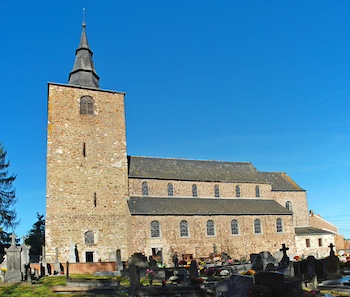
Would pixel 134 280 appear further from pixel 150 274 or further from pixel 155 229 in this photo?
pixel 155 229

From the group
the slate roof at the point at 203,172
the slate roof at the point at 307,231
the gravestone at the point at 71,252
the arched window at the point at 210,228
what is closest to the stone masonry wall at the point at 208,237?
the arched window at the point at 210,228

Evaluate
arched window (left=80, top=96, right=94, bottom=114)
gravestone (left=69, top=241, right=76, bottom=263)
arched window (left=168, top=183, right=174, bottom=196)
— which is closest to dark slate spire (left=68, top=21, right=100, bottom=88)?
arched window (left=80, top=96, right=94, bottom=114)

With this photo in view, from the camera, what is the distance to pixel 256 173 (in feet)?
133

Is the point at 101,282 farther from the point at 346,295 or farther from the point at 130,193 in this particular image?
the point at 130,193

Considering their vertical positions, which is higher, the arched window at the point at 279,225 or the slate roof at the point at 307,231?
the arched window at the point at 279,225

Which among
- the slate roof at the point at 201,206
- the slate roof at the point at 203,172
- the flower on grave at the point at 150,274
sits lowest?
the flower on grave at the point at 150,274

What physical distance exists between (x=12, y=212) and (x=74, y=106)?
16271 mm

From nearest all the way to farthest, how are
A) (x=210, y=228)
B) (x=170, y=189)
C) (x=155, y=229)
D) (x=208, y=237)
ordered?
1. (x=155, y=229)
2. (x=208, y=237)
3. (x=210, y=228)
4. (x=170, y=189)

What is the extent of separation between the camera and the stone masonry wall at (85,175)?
28.2m

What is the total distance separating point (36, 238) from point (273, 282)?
4516cm

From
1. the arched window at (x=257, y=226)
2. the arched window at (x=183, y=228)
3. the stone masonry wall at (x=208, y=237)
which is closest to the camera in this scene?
the stone masonry wall at (x=208, y=237)

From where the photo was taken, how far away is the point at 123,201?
30750mm

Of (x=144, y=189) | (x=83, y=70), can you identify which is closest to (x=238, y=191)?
(x=144, y=189)

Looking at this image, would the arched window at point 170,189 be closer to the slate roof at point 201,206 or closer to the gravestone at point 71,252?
the slate roof at point 201,206
